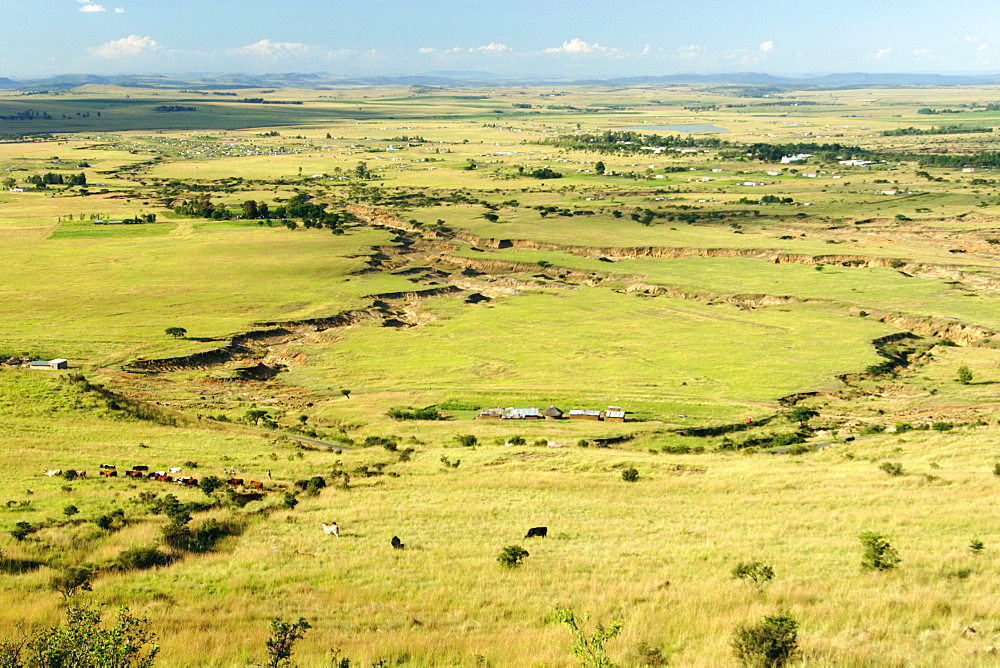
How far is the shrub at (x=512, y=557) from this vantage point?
21.5 metres

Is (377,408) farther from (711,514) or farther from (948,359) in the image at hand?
(948,359)

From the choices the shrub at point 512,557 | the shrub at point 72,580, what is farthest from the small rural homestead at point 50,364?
the shrub at point 512,557

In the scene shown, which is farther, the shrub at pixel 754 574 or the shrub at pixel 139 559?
the shrub at pixel 139 559

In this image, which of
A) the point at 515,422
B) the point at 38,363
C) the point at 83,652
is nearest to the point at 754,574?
the point at 83,652

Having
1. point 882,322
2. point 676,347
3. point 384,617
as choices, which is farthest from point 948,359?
point 384,617

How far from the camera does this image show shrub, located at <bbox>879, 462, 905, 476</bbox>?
33.4 metres

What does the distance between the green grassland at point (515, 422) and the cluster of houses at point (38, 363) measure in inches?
45.6

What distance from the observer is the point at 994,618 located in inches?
641

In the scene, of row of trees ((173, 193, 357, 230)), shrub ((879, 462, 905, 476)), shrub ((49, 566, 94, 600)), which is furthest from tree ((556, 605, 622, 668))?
row of trees ((173, 193, 357, 230))

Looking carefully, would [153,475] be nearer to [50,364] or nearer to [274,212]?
[50,364]

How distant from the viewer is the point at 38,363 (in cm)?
5350

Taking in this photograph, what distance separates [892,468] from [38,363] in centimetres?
5455

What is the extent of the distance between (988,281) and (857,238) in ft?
90.2

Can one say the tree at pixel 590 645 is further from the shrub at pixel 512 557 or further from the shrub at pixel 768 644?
the shrub at pixel 512 557
